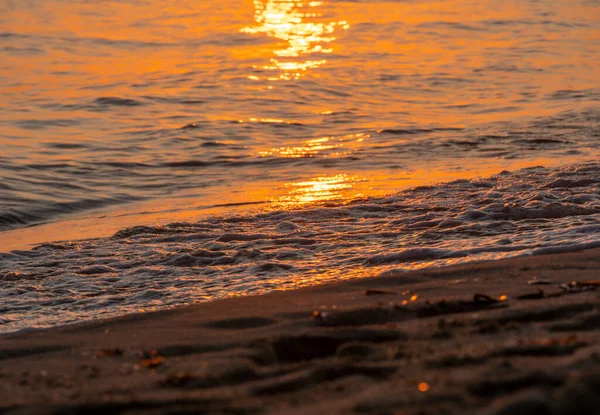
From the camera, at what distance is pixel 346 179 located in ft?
28.1

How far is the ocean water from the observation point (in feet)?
17.6

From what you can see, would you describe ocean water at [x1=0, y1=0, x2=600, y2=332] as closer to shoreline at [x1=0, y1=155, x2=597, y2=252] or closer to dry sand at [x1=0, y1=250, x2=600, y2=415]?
shoreline at [x1=0, y1=155, x2=597, y2=252]

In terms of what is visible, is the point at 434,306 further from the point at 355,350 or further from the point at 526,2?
the point at 526,2

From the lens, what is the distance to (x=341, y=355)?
9.41 ft

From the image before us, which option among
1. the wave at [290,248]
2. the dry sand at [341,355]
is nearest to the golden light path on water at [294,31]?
the wave at [290,248]

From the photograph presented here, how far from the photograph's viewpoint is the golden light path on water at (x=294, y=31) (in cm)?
1617

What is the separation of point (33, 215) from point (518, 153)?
16.5ft

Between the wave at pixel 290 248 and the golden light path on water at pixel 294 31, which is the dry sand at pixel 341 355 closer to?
the wave at pixel 290 248

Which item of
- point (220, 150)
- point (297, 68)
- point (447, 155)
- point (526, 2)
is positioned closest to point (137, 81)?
point (297, 68)

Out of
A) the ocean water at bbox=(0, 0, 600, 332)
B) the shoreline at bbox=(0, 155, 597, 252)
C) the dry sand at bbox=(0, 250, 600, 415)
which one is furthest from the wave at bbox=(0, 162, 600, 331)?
the dry sand at bbox=(0, 250, 600, 415)

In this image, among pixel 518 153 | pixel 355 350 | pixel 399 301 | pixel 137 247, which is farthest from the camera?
pixel 518 153

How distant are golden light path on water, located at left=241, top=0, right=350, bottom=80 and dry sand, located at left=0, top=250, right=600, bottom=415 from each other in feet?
38.0

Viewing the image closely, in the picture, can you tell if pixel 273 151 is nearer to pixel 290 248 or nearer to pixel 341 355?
pixel 290 248

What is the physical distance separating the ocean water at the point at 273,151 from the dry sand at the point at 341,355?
0.97m
